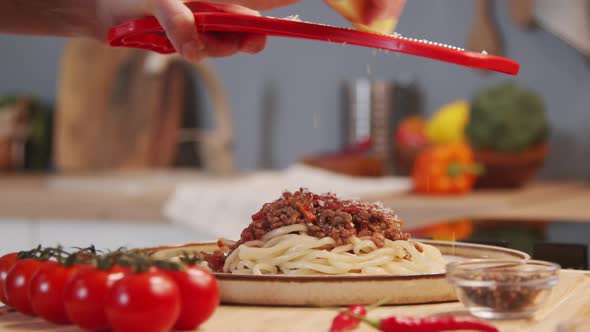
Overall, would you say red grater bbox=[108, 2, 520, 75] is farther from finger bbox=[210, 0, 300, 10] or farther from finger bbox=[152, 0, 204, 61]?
finger bbox=[210, 0, 300, 10]

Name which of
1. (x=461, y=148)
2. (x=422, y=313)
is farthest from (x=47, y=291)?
(x=461, y=148)

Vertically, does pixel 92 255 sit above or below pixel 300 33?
below

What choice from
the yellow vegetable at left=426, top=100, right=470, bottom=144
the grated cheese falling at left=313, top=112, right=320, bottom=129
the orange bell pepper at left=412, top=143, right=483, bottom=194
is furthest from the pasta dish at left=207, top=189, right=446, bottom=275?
the grated cheese falling at left=313, top=112, right=320, bottom=129

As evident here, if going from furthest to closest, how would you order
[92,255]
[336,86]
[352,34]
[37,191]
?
1. [336,86]
2. [37,191]
3. [352,34]
4. [92,255]

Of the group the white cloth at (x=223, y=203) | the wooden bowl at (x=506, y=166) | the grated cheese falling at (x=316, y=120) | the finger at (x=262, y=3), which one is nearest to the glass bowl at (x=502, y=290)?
the finger at (x=262, y=3)

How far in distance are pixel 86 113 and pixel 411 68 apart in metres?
1.22

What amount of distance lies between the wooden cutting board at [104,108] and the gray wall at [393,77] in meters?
0.40

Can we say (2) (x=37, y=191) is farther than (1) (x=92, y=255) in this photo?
Yes

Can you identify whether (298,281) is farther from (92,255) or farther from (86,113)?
(86,113)

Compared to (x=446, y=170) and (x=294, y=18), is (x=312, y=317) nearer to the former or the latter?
(x=294, y=18)

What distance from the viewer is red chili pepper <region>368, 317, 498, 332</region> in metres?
0.86

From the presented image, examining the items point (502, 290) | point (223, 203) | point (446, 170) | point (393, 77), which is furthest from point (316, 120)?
point (502, 290)

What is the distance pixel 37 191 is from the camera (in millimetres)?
2949

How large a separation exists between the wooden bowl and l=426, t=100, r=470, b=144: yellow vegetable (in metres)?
0.13
